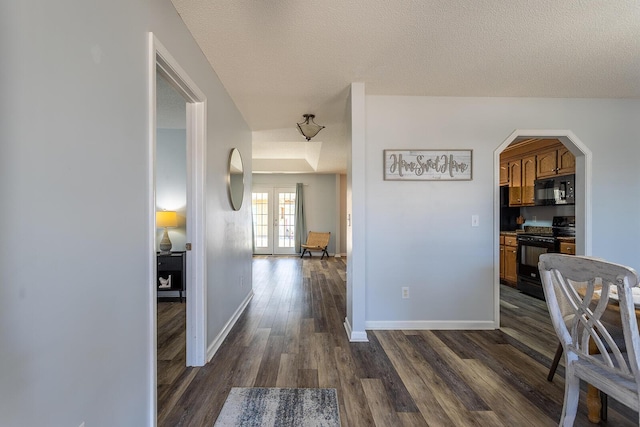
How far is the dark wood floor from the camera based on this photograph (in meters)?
1.65

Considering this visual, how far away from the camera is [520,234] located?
14.0 ft

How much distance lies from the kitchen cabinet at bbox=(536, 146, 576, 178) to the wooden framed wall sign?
6.32ft

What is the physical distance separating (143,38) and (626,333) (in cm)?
239

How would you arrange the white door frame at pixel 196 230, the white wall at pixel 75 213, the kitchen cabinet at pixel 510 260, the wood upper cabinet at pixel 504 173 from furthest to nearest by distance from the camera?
the wood upper cabinet at pixel 504 173, the kitchen cabinet at pixel 510 260, the white door frame at pixel 196 230, the white wall at pixel 75 213

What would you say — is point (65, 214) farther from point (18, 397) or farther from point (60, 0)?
point (60, 0)

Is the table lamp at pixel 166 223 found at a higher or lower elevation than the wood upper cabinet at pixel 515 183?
lower

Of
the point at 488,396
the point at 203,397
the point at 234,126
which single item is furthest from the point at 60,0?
the point at 488,396

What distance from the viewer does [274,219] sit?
815 centimetres

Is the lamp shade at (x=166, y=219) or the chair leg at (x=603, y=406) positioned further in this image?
the lamp shade at (x=166, y=219)

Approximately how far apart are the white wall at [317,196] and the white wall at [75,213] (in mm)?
6566

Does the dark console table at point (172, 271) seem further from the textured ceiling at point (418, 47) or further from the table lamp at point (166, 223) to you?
the textured ceiling at point (418, 47)

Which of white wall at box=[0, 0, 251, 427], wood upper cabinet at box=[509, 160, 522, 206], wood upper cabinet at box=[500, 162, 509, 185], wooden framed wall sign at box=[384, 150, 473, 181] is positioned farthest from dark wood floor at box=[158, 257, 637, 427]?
wood upper cabinet at box=[500, 162, 509, 185]

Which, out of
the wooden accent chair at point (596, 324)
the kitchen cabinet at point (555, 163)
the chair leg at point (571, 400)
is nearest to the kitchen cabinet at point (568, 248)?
the kitchen cabinet at point (555, 163)

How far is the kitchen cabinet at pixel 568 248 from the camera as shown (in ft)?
11.4
